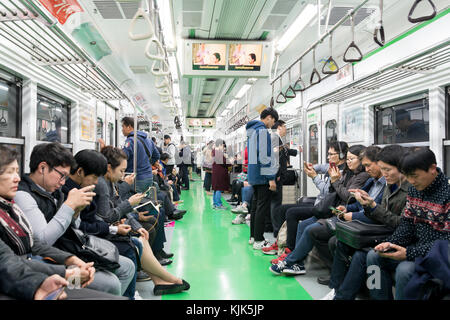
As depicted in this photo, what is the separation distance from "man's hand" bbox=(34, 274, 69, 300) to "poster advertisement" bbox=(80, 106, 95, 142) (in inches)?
163

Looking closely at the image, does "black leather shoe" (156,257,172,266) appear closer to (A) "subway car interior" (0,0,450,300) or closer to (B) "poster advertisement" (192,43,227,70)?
(A) "subway car interior" (0,0,450,300)

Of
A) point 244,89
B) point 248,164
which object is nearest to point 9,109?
point 248,164

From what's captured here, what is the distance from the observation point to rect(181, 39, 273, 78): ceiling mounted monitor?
17.8 ft

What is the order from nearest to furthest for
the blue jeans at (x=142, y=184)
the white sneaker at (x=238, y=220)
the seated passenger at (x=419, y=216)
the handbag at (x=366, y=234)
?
1. the seated passenger at (x=419, y=216)
2. the handbag at (x=366, y=234)
3. the blue jeans at (x=142, y=184)
4. the white sneaker at (x=238, y=220)

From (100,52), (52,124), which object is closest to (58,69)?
(52,124)

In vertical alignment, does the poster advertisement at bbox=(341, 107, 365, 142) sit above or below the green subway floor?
above

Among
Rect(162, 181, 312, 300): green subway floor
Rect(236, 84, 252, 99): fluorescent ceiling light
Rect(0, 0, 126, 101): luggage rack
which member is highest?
Rect(236, 84, 252, 99): fluorescent ceiling light

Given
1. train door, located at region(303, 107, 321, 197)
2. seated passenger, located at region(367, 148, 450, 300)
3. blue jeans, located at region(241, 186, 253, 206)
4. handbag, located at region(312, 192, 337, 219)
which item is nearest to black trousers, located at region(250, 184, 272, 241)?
handbag, located at region(312, 192, 337, 219)

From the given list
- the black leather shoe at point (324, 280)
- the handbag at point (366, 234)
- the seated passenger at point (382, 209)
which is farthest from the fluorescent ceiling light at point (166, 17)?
the black leather shoe at point (324, 280)

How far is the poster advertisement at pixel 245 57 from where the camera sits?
546cm

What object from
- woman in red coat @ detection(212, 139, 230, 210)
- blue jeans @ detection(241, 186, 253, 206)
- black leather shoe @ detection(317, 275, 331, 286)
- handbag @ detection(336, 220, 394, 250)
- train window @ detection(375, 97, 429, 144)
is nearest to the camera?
handbag @ detection(336, 220, 394, 250)

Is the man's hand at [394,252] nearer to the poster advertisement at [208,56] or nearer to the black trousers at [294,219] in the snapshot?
the black trousers at [294,219]

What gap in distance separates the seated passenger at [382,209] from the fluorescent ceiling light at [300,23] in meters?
2.56

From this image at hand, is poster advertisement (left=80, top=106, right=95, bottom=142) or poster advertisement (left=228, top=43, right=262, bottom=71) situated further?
poster advertisement (left=228, top=43, right=262, bottom=71)
